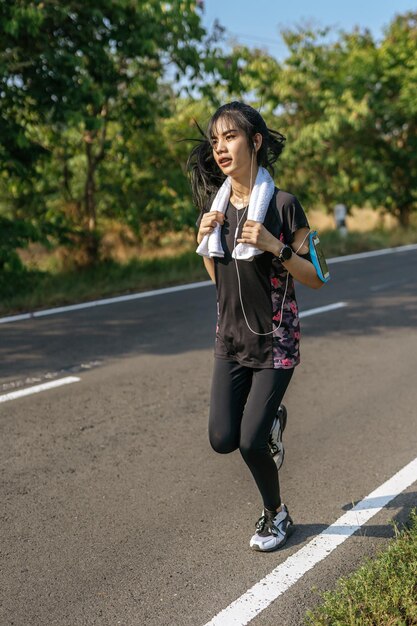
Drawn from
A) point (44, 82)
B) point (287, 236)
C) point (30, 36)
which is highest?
point (30, 36)

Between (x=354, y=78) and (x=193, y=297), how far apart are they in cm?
1229

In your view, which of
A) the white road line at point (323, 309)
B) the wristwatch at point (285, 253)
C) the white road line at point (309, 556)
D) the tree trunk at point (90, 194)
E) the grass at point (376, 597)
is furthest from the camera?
the tree trunk at point (90, 194)

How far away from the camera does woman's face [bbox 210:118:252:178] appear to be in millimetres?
3225

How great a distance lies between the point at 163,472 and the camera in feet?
14.6

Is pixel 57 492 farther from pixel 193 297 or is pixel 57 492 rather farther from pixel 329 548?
pixel 193 297

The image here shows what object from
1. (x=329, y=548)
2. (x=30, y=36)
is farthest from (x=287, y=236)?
(x=30, y=36)

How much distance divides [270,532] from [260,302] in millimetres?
1130

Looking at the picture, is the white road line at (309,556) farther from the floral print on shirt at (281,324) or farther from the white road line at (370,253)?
the white road line at (370,253)

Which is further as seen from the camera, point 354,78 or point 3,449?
point 354,78

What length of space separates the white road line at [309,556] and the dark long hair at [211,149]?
5.65ft

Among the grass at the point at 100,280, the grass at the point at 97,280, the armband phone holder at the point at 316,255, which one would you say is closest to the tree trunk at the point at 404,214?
the grass at the point at 97,280

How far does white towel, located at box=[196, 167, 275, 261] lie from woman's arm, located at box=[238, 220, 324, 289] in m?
0.10

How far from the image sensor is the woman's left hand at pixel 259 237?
303 cm

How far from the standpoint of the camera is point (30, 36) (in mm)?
10102
